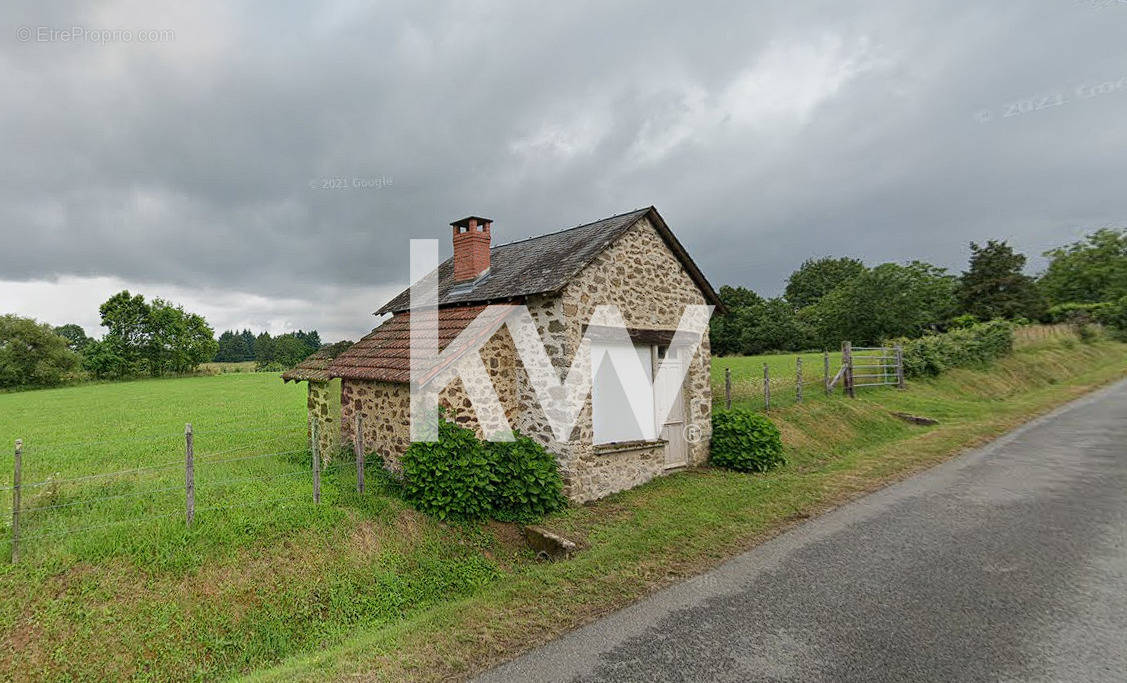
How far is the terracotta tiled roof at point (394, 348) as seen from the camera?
343 inches

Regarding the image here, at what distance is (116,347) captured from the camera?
155 ft

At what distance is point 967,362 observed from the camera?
23.5 m

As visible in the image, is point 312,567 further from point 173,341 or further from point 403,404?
point 173,341

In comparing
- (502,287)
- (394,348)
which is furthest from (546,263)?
(394,348)

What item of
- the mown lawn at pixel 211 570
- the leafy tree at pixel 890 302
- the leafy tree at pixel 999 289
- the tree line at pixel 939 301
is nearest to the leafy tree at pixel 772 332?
the tree line at pixel 939 301

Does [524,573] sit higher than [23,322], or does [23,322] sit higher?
[23,322]

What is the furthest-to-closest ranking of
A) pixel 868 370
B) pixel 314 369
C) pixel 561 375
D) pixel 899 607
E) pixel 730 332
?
pixel 730 332 → pixel 868 370 → pixel 314 369 → pixel 561 375 → pixel 899 607

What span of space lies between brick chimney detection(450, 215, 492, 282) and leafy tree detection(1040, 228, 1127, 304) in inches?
2546

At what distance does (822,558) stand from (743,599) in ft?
5.47

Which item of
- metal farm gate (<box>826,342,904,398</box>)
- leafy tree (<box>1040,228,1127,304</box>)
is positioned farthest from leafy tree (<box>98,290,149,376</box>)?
leafy tree (<box>1040,228,1127,304</box>)

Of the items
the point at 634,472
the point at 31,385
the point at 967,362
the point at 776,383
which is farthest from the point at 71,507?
the point at 31,385

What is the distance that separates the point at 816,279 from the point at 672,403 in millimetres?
73570

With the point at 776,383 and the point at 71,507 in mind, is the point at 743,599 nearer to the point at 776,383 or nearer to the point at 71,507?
the point at 71,507

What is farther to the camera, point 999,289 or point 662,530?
point 999,289
